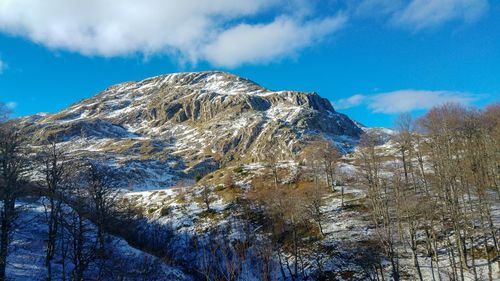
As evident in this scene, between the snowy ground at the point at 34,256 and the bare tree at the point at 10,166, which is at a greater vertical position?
the bare tree at the point at 10,166

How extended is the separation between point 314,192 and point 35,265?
37.1 m

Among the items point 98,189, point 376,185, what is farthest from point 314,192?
point 98,189

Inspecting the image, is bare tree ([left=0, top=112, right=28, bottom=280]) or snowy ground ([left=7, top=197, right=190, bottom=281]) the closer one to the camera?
bare tree ([left=0, top=112, right=28, bottom=280])

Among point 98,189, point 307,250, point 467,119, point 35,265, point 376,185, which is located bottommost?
point 307,250

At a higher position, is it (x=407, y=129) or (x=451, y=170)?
(x=407, y=129)

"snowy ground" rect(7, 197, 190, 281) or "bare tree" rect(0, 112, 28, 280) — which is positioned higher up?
"bare tree" rect(0, 112, 28, 280)

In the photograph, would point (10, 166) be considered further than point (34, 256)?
No

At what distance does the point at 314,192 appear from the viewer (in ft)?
179

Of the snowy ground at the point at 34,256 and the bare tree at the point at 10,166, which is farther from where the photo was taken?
the snowy ground at the point at 34,256

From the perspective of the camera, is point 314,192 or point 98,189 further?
point 314,192

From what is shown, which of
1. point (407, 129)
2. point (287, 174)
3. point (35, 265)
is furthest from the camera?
point (287, 174)

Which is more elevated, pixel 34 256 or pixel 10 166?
pixel 10 166

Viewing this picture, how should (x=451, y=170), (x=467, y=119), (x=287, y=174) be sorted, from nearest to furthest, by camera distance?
(x=451, y=170) → (x=467, y=119) → (x=287, y=174)

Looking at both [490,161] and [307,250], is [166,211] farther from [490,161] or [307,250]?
[490,161]
